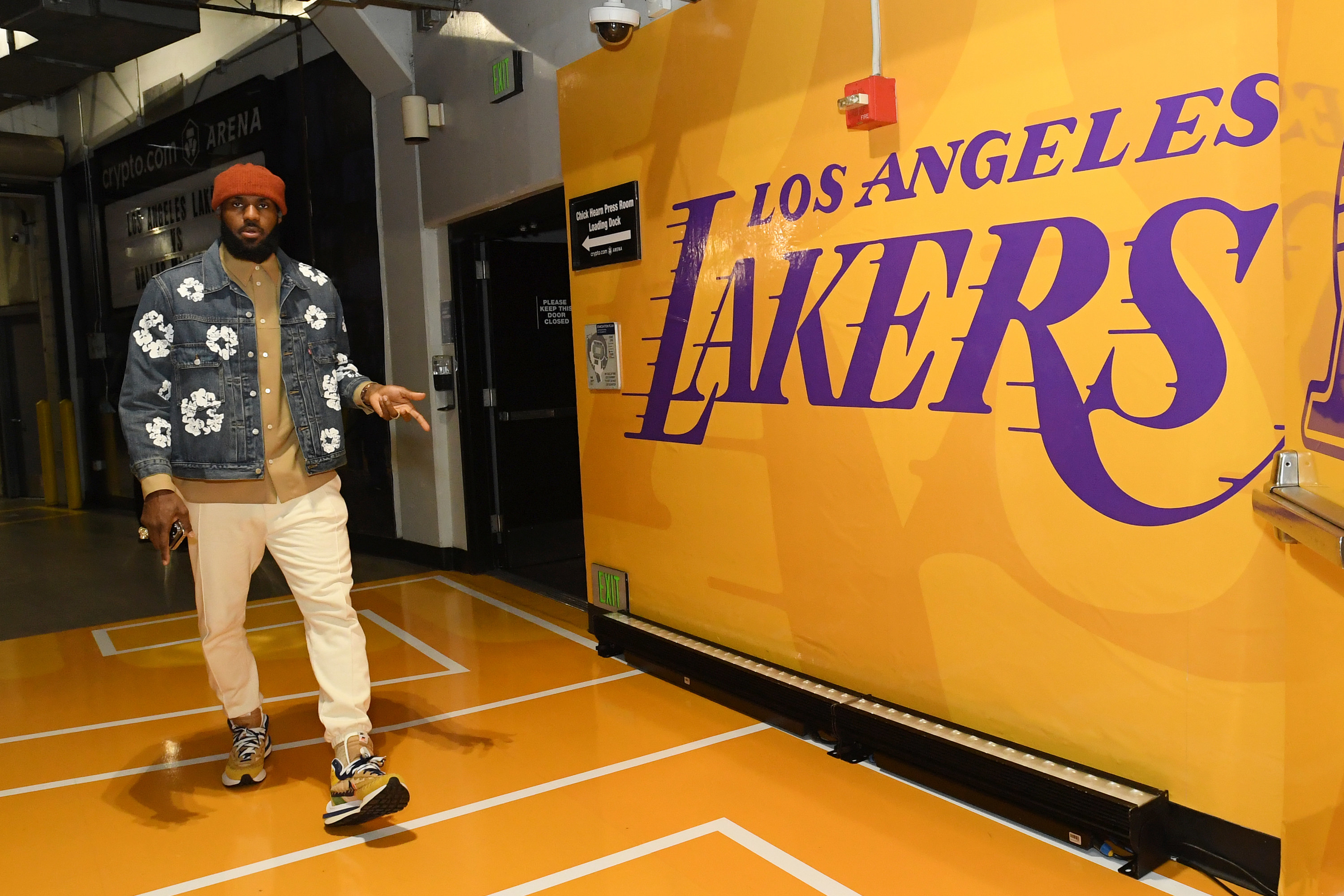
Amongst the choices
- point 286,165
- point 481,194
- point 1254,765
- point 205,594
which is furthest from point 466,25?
point 1254,765

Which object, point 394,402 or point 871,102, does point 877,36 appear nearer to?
point 871,102

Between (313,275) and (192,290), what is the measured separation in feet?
1.16

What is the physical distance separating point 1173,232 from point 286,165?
227 inches

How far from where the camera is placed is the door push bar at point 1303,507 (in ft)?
4.55

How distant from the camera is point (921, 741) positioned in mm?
2602

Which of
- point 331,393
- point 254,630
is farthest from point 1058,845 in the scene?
point 254,630

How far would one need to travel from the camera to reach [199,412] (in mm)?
2662

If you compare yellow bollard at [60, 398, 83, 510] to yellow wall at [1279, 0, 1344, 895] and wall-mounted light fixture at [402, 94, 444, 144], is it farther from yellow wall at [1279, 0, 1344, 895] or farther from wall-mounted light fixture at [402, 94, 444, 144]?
yellow wall at [1279, 0, 1344, 895]

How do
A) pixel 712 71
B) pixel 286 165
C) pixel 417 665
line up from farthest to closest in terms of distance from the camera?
pixel 286 165, pixel 417 665, pixel 712 71

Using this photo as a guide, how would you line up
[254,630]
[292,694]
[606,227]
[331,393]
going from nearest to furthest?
[331,393], [292,694], [606,227], [254,630]

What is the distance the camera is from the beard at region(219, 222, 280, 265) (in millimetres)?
2709

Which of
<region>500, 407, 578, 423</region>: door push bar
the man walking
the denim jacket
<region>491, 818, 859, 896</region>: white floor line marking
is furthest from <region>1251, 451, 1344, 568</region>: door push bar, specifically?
<region>500, 407, 578, 423</region>: door push bar

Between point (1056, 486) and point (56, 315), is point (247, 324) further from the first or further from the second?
point (56, 315)

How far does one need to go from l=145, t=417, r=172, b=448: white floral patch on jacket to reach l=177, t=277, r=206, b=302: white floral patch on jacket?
34 centimetres
